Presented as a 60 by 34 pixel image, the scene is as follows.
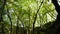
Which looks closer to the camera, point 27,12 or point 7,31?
point 27,12

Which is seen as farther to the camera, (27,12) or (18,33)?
(18,33)

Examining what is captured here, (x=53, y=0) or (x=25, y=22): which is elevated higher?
(x=53, y=0)

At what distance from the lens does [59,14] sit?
3.25 metres

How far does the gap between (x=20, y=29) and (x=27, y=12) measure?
23.4ft

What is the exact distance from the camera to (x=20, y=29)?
85.2ft

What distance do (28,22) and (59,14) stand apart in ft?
63.9

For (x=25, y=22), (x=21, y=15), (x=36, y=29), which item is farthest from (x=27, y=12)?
(x=36, y=29)

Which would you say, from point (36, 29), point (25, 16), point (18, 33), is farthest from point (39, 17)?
point (18, 33)

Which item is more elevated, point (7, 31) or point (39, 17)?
point (39, 17)

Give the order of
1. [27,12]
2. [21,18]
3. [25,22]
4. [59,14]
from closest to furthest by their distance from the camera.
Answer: [59,14]
[27,12]
[21,18]
[25,22]

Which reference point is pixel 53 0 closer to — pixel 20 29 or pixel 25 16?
pixel 25 16

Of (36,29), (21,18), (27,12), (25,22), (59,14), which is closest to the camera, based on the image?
(59,14)

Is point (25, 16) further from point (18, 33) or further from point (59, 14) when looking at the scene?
point (59, 14)

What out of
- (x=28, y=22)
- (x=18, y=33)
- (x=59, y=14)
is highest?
(x=59, y=14)
